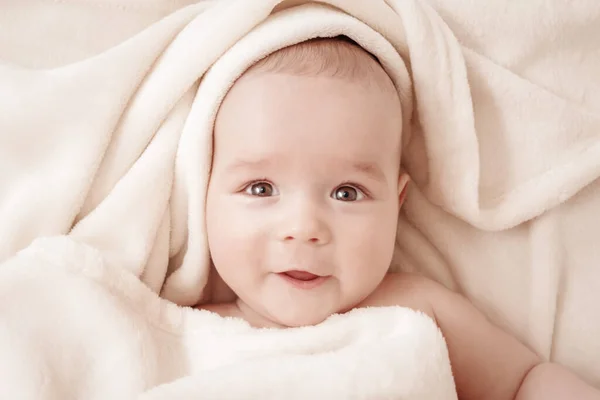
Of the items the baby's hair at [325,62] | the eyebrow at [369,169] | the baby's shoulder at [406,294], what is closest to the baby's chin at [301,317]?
the baby's shoulder at [406,294]

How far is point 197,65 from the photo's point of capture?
1066 millimetres

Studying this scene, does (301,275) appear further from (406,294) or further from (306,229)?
(406,294)

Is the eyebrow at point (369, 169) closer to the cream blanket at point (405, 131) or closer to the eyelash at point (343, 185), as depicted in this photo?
the eyelash at point (343, 185)

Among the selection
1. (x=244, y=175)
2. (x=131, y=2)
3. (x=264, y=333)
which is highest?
(x=131, y=2)

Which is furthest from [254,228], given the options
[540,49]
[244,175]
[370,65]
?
[540,49]

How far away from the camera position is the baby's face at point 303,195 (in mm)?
976

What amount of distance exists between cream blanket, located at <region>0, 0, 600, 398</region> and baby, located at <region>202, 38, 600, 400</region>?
0.05 metres

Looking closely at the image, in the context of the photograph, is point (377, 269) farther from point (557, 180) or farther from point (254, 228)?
point (557, 180)

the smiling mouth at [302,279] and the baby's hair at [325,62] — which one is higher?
the baby's hair at [325,62]

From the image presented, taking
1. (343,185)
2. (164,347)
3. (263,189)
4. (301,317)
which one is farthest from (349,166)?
(164,347)

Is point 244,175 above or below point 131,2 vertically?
below

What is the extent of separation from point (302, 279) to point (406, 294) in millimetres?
217

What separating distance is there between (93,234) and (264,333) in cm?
32

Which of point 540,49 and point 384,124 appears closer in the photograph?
point 384,124
